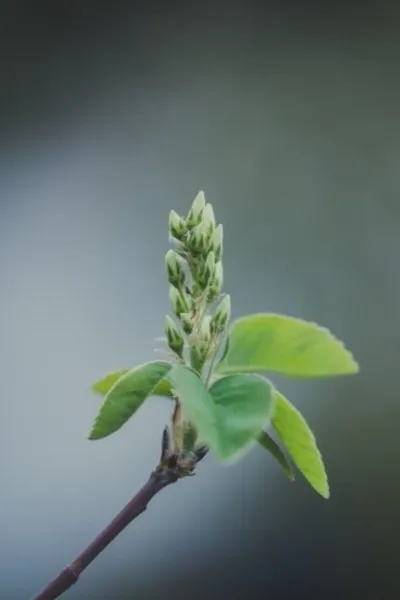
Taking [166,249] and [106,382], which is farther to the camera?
[166,249]

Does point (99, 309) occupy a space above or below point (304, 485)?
A: above

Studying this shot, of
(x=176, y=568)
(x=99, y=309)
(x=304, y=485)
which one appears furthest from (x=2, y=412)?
(x=304, y=485)

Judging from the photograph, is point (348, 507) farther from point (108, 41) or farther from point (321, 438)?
point (108, 41)

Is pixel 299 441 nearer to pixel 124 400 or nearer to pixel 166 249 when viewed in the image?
pixel 124 400

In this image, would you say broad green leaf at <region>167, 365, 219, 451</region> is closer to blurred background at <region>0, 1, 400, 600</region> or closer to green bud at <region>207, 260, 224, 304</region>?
green bud at <region>207, 260, 224, 304</region>

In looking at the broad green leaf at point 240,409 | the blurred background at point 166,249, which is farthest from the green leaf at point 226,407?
the blurred background at point 166,249

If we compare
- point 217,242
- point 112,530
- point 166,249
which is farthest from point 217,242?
point 166,249
